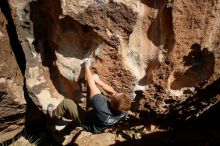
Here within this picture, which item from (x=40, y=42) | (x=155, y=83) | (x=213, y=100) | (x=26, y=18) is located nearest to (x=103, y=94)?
(x=155, y=83)

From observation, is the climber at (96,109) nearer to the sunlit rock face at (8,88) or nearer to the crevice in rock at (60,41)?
the crevice in rock at (60,41)

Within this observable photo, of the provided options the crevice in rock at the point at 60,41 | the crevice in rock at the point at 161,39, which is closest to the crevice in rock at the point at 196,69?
the crevice in rock at the point at 161,39

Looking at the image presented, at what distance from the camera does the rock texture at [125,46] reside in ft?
11.2

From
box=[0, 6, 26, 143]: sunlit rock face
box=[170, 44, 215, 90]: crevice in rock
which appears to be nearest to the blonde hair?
box=[170, 44, 215, 90]: crevice in rock

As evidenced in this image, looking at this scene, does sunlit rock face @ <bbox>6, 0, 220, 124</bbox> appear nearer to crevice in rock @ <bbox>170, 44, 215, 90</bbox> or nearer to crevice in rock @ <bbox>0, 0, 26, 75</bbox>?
crevice in rock @ <bbox>170, 44, 215, 90</bbox>

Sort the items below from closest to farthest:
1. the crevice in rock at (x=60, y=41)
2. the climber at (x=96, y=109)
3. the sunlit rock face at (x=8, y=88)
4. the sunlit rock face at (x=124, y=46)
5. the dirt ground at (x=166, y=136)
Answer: the sunlit rock face at (x=124, y=46), the crevice in rock at (x=60, y=41), the climber at (x=96, y=109), the sunlit rock face at (x=8, y=88), the dirt ground at (x=166, y=136)

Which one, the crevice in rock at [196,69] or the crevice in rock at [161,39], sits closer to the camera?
the crevice in rock at [161,39]

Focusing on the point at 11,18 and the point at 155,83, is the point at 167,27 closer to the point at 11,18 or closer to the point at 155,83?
the point at 155,83

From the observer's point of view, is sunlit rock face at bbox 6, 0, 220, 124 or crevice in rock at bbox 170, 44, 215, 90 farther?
crevice in rock at bbox 170, 44, 215, 90

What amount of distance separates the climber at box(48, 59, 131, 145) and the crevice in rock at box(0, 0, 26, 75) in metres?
0.63

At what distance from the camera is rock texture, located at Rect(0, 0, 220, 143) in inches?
135

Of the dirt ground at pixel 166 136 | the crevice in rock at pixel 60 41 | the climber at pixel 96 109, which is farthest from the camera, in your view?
the dirt ground at pixel 166 136

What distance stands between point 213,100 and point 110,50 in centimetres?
172

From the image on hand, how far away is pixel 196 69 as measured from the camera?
3949 mm
